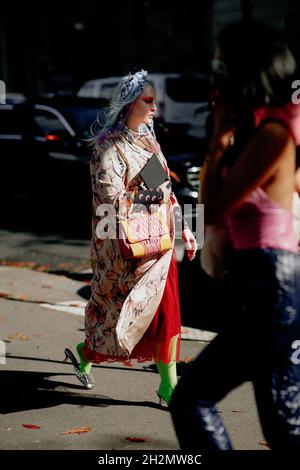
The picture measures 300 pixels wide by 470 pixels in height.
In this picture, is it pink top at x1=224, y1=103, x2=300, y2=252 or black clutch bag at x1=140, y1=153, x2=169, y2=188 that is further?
black clutch bag at x1=140, y1=153, x2=169, y2=188

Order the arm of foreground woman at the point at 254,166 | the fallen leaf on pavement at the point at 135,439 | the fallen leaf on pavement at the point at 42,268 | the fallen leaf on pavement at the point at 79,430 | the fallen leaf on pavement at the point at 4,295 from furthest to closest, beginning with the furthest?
the fallen leaf on pavement at the point at 42,268 → the fallen leaf on pavement at the point at 4,295 → the fallen leaf on pavement at the point at 79,430 → the fallen leaf on pavement at the point at 135,439 → the arm of foreground woman at the point at 254,166

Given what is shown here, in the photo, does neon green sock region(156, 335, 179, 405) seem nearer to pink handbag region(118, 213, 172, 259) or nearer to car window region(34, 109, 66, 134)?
pink handbag region(118, 213, 172, 259)

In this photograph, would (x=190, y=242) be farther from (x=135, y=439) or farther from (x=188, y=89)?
(x=188, y=89)

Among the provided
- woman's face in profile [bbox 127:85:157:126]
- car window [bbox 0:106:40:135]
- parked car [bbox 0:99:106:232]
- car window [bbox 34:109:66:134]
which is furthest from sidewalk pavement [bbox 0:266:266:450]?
car window [bbox 0:106:40:135]

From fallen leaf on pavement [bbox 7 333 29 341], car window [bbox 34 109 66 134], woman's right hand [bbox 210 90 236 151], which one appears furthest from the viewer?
car window [bbox 34 109 66 134]

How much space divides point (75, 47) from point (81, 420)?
3725cm

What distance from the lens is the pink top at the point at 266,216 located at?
301cm

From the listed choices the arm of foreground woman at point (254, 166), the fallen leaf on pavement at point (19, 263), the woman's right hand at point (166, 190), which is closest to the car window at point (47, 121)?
the fallen leaf on pavement at point (19, 263)

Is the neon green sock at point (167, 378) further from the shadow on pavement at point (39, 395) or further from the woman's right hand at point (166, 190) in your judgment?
the woman's right hand at point (166, 190)

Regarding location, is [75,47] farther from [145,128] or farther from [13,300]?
[145,128]

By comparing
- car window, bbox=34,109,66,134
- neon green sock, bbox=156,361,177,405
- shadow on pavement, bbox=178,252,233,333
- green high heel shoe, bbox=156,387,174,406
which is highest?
car window, bbox=34,109,66,134

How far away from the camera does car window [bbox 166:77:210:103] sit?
16.3 metres

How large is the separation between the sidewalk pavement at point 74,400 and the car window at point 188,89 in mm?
9448

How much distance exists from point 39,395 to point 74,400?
226 millimetres
